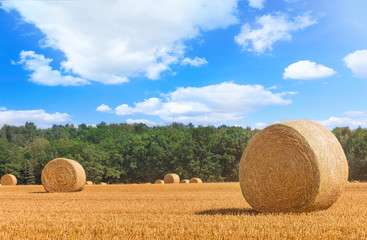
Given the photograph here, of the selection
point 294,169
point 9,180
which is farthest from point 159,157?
point 294,169

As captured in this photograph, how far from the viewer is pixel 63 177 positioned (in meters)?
22.2

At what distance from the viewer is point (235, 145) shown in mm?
54312

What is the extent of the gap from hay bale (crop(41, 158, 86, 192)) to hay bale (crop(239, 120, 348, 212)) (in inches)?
559

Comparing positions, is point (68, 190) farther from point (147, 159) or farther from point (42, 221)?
point (147, 159)

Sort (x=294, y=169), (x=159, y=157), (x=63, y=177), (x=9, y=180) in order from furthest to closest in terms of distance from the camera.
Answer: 1. (x=159, y=157)
2. (x=9, y=180)
3. (x=63, y=177)
4. (x=294, y=169)

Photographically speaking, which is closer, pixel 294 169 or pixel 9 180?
pixel 294 169

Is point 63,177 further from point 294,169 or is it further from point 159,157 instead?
point 159,157

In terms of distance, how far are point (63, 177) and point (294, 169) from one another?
637 inches

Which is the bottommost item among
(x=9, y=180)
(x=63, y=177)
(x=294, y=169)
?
(x=9, y=180)

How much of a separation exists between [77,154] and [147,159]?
1050 cm

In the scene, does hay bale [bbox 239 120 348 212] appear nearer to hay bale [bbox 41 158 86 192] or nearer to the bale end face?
hay bale [bbox 41 158 86 192]

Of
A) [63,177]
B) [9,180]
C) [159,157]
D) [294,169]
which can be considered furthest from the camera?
[159,157]

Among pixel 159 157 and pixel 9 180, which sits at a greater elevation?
pixel 159 157

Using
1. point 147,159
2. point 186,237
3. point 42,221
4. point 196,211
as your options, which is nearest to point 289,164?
point 196,211
